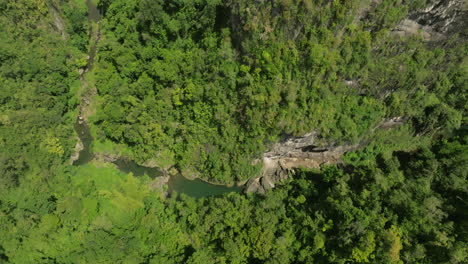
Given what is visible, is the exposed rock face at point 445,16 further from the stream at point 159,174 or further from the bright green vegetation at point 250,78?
the stream at point 159,174

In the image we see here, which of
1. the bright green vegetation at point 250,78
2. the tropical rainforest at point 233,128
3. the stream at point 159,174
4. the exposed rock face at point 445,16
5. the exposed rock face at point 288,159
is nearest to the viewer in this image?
the exposed rock face at point 445,16

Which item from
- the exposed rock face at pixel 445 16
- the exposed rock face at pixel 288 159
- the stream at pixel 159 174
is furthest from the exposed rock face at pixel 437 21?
the stream at pixel 159 174

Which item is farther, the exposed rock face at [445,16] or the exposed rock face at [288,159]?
the exposed rock face at [288,159]

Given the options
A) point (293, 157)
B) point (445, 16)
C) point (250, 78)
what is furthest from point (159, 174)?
point (445, 16)

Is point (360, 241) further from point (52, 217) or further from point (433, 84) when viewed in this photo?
point (52, 217)

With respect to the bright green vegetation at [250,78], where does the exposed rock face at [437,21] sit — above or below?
above

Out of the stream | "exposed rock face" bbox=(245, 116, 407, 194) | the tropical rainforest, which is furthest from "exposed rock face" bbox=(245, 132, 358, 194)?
the stream

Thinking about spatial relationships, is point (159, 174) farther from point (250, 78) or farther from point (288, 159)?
point (250, 78)

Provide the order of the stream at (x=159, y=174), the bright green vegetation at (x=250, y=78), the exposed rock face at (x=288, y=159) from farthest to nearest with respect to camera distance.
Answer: the stream at (x=159, y=174) < the exposed rock face at (x=288, y=159) < the bright green vegetation at (x=250, y=78)
